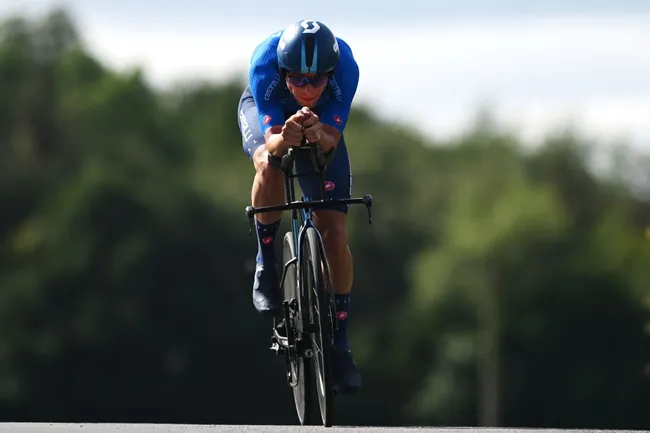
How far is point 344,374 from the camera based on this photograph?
30.1 feet

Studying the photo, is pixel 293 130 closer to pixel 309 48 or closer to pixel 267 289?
pixel 309 48

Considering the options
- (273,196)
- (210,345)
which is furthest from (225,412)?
(273,196)

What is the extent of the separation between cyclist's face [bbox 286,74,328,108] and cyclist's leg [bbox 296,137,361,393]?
1.32 feet

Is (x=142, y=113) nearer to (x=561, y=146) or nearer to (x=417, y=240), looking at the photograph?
(x=417, y=240)

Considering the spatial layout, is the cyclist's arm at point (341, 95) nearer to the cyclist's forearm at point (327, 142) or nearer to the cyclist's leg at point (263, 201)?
the cyclist's forearm at point (327, 142)

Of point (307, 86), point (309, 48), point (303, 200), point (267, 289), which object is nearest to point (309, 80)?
point (307, 86)

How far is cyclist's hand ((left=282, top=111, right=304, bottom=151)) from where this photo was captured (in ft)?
29.4

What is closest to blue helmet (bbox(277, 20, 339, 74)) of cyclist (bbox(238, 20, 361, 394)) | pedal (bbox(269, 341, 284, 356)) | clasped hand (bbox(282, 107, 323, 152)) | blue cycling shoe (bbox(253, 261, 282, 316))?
cyclist (bbox(238, 20, 361, 394))

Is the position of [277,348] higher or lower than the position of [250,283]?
higher

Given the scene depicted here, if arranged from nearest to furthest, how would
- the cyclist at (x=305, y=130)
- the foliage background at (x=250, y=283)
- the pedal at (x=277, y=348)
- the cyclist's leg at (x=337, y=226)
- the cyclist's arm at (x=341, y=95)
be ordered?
the cyclist at (x=305, y=130) < the cyclist's arm at (x=341, y=95) < the cyclist's leg at (x=337, y=226) < the pedal at (x=277, y=348) < the foliage background at (x=250, y=283)

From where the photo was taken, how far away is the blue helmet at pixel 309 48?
9.02 meters

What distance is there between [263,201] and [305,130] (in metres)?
0.79

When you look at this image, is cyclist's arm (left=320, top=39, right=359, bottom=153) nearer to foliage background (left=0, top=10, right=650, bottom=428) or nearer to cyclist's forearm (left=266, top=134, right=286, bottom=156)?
cyclist's forearm (left=266, top=134, right=286, bottom=156)

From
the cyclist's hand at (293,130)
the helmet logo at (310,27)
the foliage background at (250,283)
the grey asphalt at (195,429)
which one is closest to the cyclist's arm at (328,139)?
the cyclist's hand at (293,130)
